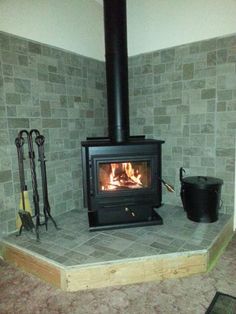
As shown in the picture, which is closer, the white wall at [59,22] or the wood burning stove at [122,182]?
the white wall at [59,22]

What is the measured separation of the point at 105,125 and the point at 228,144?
1.47m

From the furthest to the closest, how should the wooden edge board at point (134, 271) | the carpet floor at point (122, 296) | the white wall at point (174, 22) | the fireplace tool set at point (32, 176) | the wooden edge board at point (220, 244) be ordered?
1. the white wall at point (174, 22)
2. the fireplace tool set at point (32, 176)
3. the wooden edge board at point (220, 244)
4. the wooden edge board at point (134, 271)
5. the carpet floor at point (122, 296)

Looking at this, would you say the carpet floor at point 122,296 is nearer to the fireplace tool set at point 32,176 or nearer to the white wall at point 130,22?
the fireplace tool set at point 32,176

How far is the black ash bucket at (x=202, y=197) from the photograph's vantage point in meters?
2.29

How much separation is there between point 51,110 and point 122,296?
5.88 ft

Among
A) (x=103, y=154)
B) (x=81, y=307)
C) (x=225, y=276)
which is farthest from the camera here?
(x=103, y=154)

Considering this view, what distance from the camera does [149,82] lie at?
2.88 metres

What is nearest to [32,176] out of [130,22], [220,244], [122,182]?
[122,182]

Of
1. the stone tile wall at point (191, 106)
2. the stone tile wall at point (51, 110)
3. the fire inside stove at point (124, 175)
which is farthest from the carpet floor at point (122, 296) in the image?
the stone tile wall at point (191, 106)

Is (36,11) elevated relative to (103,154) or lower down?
elevated

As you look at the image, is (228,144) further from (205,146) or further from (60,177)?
(60,177)

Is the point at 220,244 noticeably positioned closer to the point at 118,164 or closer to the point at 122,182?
the point at 122,182

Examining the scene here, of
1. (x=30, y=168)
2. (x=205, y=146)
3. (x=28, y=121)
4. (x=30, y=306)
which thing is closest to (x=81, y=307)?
(x=30, y=306)

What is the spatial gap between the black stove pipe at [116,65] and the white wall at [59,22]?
1.77ft
